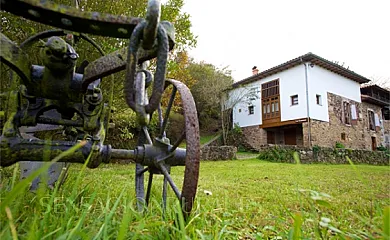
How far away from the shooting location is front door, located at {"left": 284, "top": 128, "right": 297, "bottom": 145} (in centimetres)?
1797

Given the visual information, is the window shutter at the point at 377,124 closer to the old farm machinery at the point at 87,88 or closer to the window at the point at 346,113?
the window at the point at 346,113

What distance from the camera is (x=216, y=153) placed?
12570mm

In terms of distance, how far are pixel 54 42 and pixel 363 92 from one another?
89.5 ft

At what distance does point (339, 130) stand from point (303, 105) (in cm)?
360

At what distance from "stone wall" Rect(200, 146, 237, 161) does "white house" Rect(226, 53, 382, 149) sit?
5672 mm

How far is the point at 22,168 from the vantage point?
7.37 ft

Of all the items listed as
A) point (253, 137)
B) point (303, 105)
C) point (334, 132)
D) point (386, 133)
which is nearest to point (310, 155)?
point (303, 105)

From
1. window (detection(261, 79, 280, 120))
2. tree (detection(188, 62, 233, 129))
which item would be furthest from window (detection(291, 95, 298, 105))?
tree (detection(188, 62, 233, 129))

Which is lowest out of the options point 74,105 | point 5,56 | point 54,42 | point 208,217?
point 208,217

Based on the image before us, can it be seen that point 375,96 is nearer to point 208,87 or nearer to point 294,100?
point 294,100

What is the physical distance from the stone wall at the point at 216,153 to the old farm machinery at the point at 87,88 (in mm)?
10615

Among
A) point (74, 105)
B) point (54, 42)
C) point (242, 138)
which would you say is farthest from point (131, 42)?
point (242, 138)

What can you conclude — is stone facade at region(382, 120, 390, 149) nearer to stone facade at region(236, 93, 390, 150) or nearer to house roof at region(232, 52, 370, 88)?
stone facade at region(236, 93, 390, 150)

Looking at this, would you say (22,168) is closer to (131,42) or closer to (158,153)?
(158,153)
